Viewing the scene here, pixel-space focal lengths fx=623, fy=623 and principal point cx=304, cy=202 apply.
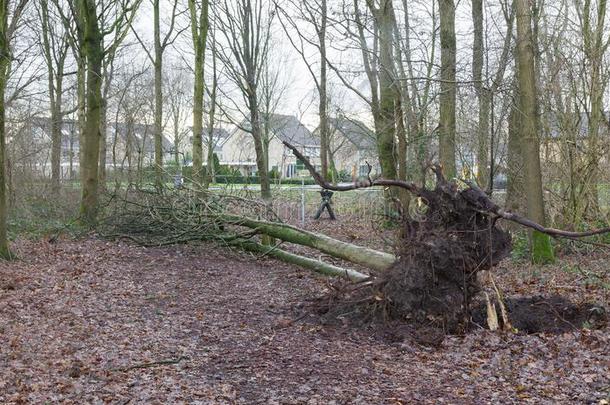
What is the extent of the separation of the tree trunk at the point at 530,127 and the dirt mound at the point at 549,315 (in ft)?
10.9

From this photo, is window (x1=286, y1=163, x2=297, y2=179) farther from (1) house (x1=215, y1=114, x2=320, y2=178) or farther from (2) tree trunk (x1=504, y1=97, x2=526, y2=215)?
(2) tree trunk (x1=504, y1=97, x2=526, y2=215)

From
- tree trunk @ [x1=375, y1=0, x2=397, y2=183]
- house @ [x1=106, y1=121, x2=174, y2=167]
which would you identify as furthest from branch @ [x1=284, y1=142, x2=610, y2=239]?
house @ [x1=106, y1=121, x2=174, y2=167]

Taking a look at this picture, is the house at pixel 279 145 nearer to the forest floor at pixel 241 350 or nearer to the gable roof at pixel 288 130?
the gable roof at pixel 288 130

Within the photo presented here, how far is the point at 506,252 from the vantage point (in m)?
7.63

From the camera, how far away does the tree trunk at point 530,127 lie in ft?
35.9

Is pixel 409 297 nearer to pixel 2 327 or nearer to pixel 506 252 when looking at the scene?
pixel 506 252

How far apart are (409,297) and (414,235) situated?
798mm

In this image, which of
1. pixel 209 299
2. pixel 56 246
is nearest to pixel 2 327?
pixel 209 299

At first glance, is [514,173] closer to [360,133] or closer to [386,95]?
[386,95]

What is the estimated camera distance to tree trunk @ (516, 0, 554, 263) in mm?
10953

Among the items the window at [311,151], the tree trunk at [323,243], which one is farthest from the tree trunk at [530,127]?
the window at [311,151]

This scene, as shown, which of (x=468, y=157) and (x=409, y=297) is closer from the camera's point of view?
(x=409, y=297)

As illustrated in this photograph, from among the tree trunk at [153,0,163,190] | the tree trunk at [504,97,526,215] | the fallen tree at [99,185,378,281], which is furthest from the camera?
the tree trunk at [153,0,163,190]

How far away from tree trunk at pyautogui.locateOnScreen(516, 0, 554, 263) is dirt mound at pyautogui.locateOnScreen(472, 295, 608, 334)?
10.9 ft
